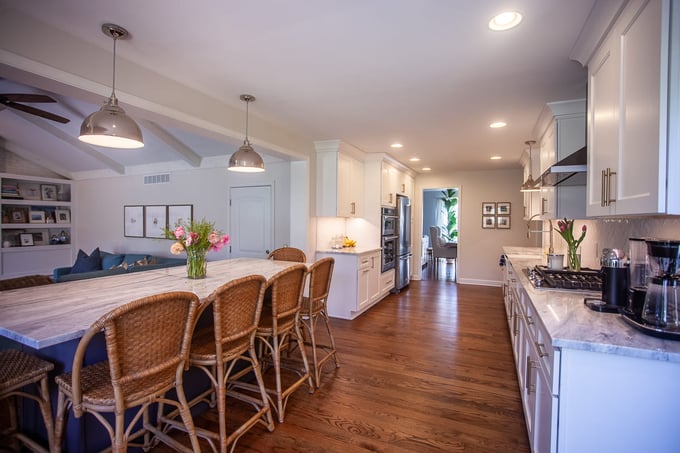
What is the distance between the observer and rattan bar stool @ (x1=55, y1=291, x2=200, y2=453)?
1.27m

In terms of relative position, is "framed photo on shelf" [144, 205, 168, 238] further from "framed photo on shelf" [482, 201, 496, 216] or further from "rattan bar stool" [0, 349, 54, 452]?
"framed photo on shelf" [482, 201, 496, 216]

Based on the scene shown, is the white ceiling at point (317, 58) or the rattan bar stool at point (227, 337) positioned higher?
the white ceiling at point (317, 58)

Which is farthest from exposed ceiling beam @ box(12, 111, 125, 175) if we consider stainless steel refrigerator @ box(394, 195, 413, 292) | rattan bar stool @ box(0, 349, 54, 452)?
rattan bar stool @ box(0, 349, 54, 452)

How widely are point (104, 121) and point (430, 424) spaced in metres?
2.64

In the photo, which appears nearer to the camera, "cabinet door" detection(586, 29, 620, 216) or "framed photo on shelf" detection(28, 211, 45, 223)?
"cabinet door" detection(586, 29, 620, 216)

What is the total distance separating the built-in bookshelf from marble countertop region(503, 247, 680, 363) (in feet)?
27.7

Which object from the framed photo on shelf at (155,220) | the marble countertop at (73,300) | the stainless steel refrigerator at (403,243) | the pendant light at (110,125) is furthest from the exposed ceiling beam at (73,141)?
the stainless steel refrigerator at (403,243)

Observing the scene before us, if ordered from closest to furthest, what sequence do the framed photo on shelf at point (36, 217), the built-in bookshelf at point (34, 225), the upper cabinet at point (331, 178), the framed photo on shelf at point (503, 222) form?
the upper cabinet at point (331, 178) → the built-in bookshelf at point (34, 225) → the framed photo on shelf at point (36, 217) → the framed photo on shelf at point (503, 222)

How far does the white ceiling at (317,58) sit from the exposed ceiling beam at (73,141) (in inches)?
177

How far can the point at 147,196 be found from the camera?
617 cm

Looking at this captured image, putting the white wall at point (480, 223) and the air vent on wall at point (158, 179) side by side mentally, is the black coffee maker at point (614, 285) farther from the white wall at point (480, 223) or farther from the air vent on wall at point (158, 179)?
the air vent on wall at point (158, 179)

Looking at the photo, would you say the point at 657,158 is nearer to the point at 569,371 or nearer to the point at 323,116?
the point at 569,371

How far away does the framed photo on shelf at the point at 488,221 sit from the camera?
22.1 ft

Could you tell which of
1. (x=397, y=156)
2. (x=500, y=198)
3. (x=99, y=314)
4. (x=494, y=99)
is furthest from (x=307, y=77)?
(x=500, y=198)
